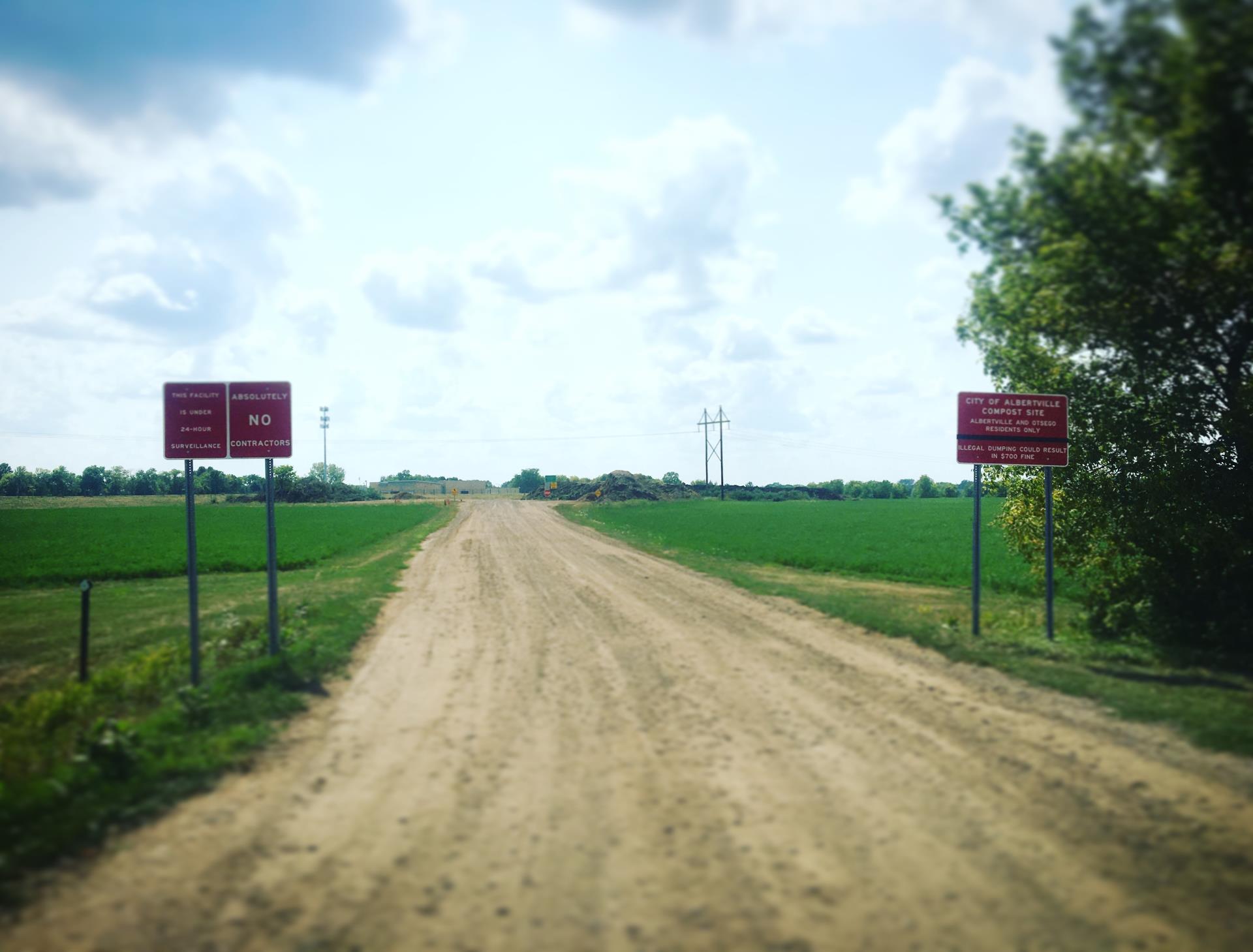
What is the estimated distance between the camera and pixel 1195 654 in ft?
37.3

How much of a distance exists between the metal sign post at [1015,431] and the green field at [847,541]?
4.27m

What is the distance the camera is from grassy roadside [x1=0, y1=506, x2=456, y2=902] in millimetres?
5871

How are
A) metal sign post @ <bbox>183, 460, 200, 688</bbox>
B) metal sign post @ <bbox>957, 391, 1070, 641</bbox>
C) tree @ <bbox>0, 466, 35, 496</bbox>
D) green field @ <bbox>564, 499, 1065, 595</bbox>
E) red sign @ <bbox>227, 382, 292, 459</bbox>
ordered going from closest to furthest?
metal sign post @ <bbox>183, 460, 200, 688</bbox>, red sign @ <bbox>227, 382, 292, 459</bbox>, metal sign post @ <bbox>957, 391, 1070, 641</bbox>, green field @ <bbox>564, 499, 1065, 595</bbox>, tree @ <bbox>0, 466, 35, 496</bbox>

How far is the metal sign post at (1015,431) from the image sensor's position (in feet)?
42.7

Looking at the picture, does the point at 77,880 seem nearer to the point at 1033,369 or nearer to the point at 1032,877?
the point at 1032,877

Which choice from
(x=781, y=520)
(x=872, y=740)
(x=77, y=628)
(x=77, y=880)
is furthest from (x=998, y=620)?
(x=781, y=520)

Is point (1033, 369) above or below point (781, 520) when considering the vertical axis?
above

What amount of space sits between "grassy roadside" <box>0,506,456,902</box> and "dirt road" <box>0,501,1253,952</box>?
458mm

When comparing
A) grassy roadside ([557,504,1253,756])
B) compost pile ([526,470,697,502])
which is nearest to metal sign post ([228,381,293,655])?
grassy roadside ([557,504,1253,756])

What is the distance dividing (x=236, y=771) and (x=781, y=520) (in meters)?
53.6

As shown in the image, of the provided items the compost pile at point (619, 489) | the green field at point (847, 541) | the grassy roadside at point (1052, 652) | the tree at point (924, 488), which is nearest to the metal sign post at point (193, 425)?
the grassy roadside at point (1052, 652)

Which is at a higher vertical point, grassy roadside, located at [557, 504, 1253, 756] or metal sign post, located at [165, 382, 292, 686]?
metal sign post, located at [165, 382, 292, 686]

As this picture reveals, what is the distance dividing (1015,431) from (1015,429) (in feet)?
0.15

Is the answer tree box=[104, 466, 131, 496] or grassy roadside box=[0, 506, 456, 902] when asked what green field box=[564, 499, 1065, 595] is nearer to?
grassy roadside box=[0, 506, 456, 902]
